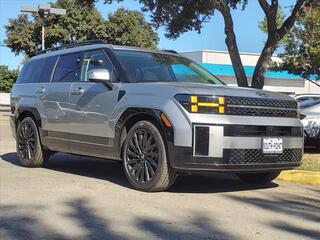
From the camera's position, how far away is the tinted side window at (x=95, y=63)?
8.01 metres

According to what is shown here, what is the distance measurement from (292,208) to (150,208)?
161 centimetres

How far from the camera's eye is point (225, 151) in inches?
265

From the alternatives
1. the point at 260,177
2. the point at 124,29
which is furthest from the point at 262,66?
the point at 124,29

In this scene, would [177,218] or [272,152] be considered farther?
[272,152]

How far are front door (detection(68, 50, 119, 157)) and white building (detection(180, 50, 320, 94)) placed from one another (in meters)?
41.2

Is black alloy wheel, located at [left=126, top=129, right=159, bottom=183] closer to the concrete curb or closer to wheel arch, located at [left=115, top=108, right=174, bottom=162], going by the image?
wheel arch, located at [left=115, top=108, right=174, bottom=162]

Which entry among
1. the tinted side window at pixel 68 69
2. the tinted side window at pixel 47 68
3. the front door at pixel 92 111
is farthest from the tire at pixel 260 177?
the tinted side window at pixel 47 68

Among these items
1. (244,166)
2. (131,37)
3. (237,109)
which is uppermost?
(131,37)

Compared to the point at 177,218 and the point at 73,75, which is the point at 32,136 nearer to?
the point at 73,75

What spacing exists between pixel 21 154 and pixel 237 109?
14.2 ft

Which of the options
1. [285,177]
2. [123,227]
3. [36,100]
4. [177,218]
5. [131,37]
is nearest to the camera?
[123,227]

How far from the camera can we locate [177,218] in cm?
584

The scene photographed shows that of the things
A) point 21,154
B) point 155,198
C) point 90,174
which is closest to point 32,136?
point 21,154

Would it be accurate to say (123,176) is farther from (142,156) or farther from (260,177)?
(260,177)
